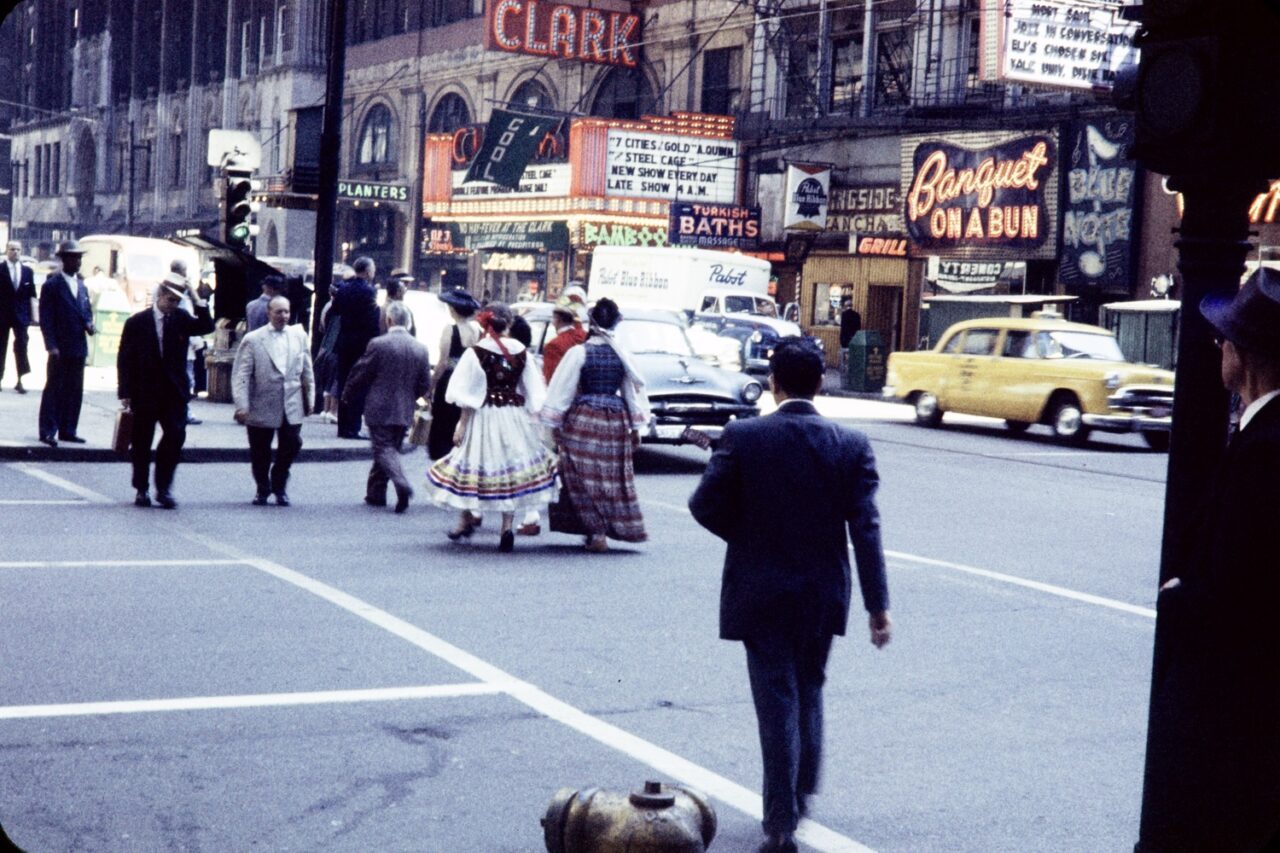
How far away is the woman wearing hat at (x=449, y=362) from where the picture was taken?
42.9ft

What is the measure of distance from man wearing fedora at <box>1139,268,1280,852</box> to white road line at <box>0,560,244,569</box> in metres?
7.54

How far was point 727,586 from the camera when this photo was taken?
539 centimetres

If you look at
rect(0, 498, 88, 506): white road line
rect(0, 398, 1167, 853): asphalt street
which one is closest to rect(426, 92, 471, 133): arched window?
rect(0, 498, 88, 506): white road line

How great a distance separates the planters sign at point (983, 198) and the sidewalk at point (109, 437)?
1856 centimetres

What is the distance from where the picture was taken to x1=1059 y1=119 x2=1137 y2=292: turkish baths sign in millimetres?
32188

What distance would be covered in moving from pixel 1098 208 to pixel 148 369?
79.4 feet

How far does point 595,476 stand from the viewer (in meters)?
11.4

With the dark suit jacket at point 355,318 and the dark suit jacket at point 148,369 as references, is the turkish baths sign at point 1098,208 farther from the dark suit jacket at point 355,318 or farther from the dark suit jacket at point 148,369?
the dark suit jacket at point 148,369

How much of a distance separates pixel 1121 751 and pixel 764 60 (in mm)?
37437

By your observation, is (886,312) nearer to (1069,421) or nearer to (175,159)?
(1069,421)

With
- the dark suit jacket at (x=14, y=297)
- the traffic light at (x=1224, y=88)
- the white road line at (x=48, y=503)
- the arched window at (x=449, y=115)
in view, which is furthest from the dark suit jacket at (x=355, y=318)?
the arched window at (x=449, y=115)

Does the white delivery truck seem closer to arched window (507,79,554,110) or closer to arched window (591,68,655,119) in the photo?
arched window (591,68,655,119)

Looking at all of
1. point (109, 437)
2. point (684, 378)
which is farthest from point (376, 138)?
point (684, 378)

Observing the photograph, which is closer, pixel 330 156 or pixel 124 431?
pixel 124 431
